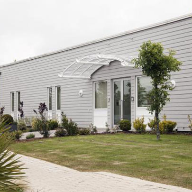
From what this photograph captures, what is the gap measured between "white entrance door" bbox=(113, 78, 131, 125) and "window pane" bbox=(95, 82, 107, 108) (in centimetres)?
75

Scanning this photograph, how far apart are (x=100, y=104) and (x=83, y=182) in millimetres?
12411

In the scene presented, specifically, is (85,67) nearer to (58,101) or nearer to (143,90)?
(143,90)

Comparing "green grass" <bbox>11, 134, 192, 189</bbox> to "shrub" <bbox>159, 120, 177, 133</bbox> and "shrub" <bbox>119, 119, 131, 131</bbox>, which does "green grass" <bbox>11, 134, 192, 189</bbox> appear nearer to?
"shrub" <bbox>159, 120, 177, 133</bbox>

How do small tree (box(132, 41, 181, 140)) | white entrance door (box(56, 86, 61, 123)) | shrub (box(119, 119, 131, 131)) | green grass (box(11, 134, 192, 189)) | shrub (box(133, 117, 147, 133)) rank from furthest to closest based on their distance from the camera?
white entrance door (box(56, 86, 61, 123)) → shrub (box(119, 119, 131, 131)) → shrub (box(133, 117, 147, 133)) → small tree (box(132, 41, 181, 140)) → green grass (box(11, 134, 192, 189))

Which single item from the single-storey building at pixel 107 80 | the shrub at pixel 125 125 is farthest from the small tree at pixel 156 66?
the shrub at pixel 125 125

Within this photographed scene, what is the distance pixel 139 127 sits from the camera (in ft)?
49.0

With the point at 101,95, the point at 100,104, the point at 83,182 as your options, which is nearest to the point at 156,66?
the point at 83,182

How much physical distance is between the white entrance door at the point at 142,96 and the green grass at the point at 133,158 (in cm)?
395

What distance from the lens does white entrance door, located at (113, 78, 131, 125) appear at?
16.6 metres

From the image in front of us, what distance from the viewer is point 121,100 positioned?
667 inches

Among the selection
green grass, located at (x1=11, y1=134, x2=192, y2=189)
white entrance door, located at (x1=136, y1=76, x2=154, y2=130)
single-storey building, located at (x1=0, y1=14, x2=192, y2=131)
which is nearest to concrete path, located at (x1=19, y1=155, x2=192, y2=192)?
green grass, located at (x1=11, y1=134, x2=192, y2=189)

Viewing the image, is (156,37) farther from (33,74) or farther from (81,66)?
(33,74)

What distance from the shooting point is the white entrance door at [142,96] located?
1556 cm

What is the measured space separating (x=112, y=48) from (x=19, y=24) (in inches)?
368
